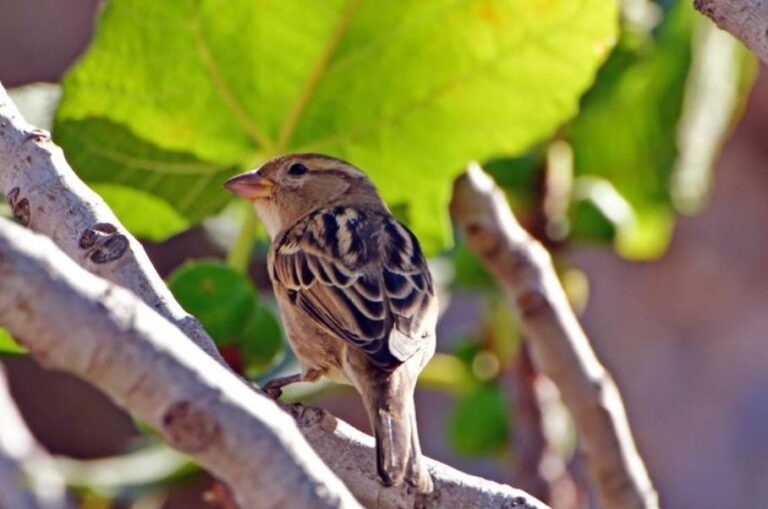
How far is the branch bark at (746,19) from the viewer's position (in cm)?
171

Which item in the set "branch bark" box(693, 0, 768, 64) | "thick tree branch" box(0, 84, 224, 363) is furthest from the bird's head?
"branch bark" box(693, 0, 768, 64)

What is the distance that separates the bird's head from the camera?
2998 mm

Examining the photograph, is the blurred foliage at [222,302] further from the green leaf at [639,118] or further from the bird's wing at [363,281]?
the green leaf at [639,118]

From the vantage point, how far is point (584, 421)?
2.45 meters

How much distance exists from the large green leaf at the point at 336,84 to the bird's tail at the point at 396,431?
554mm

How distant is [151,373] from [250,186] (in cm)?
171

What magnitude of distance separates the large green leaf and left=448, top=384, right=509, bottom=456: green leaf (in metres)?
0.40

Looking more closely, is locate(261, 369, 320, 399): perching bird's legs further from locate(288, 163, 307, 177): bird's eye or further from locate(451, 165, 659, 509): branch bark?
locate(288, 163, 307, 177): bird's eye

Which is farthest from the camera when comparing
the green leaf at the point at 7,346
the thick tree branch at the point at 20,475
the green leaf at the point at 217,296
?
the thick tree branch at the point at 20,475

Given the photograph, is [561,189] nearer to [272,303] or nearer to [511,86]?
[511,86]

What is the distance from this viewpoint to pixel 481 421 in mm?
3062

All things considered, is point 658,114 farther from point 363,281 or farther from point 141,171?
point 141,171

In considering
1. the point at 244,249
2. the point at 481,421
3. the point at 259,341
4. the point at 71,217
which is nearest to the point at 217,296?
the point at 259,341

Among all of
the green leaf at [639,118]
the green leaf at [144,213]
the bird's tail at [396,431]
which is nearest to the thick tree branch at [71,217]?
the bird's tail at [396,431]
